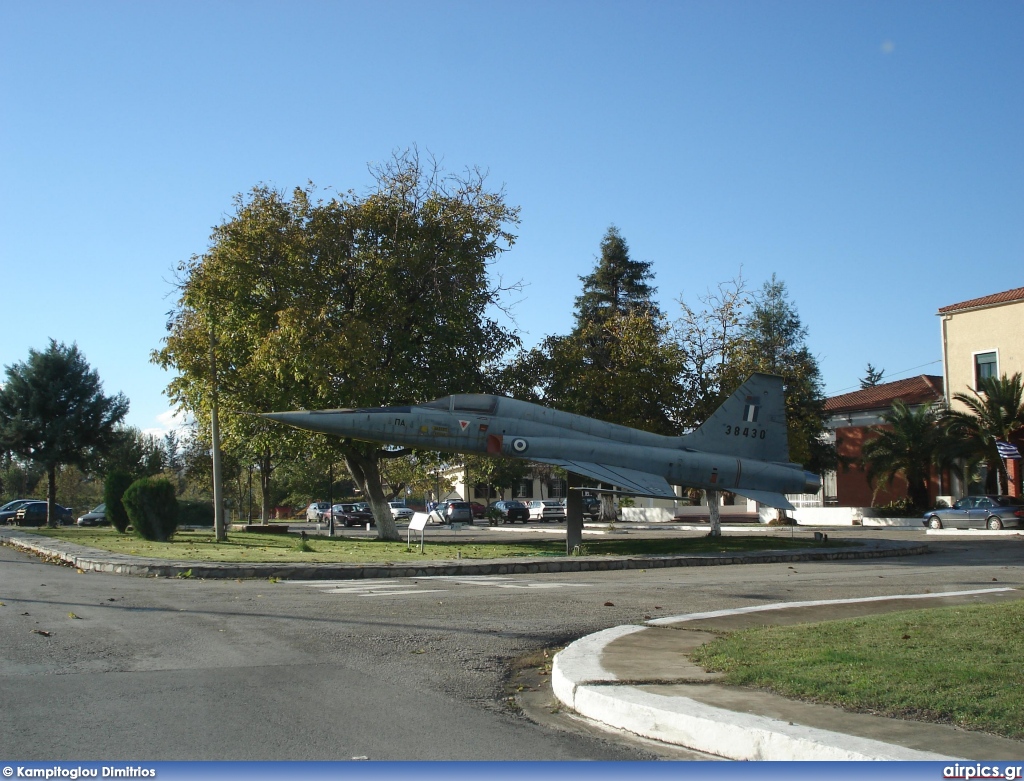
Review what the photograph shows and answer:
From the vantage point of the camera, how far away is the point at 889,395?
57.6m

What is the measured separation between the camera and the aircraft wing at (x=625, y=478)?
23.5 metres

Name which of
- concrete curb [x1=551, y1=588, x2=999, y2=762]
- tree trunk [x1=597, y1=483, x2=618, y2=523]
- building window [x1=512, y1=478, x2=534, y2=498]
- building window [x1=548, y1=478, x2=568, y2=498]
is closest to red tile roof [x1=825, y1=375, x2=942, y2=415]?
tree trunk [x1=597, y1=483, x2=618, y2=523]

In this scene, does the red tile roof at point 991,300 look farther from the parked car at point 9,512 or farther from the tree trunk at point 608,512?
the parked car at point 9,512

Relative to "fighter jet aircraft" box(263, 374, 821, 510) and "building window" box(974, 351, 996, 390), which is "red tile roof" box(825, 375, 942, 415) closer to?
"building window" box(974, 351, 996, 390)

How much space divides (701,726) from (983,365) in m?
48.6

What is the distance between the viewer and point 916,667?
23.4 feet

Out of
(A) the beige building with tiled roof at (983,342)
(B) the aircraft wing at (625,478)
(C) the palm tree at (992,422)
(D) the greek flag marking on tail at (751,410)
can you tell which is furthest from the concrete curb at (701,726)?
(A) the beige building with tiled roof at (983,342)

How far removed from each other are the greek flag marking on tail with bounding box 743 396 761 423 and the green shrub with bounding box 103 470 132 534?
866 inches

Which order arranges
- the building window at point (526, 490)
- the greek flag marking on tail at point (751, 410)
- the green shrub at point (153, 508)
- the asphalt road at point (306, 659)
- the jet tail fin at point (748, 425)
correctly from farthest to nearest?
the building window at point (526, 490), the green shrub at point (153, 508), the greek flag marking on tail at point (751, 410), the jet tail fin at point (748, 425), the asphalt road at point (306, 659)

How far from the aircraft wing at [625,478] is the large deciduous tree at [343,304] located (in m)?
7.27

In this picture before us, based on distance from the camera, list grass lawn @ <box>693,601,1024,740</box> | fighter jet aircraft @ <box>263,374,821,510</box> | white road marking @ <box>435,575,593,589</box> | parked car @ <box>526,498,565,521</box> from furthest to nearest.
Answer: parked car @ <box>526,498,565,521</box> → fighter jet aircraft @ <box>263,374,821,510</box> → white road marking @ <box>435,575,593,589</box> → grass lawn @ <box>693,601,1024,740</box>

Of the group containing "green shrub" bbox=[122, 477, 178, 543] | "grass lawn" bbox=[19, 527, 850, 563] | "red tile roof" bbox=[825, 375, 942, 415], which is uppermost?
"red tile roof" bbox=[825, 375, 942, 415]

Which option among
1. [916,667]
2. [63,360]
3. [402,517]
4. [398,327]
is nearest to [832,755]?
[916,667]

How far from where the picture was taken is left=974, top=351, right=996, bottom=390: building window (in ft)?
154
